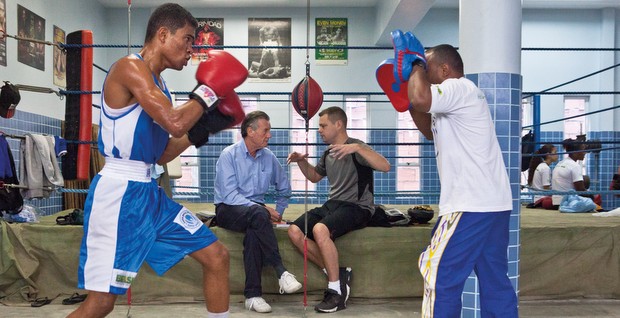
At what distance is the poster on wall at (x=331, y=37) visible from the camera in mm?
9562

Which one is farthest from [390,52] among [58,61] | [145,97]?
[145,97]

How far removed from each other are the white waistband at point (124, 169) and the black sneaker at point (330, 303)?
1.48 metres

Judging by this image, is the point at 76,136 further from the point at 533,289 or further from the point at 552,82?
the point at 552,82

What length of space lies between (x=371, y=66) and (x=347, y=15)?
3.13 ft

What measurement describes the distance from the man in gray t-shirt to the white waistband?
1.33 meters

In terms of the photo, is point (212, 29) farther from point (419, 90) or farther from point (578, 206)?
point (419, 90)

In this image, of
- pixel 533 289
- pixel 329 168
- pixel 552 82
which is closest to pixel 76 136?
pixel 329 168

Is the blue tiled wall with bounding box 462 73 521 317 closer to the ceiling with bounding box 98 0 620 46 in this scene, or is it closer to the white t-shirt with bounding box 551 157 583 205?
the white t-shirt with bounding box 551 157 583 205

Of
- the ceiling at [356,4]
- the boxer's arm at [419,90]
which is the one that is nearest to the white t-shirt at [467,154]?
the boxer's arm at [419,90]

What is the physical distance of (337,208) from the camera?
3254 mm

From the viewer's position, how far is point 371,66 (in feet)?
31.4

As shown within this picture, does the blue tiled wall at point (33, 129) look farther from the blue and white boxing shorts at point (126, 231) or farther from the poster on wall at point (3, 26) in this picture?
the blue and white boxing shorts at point (126, 231)

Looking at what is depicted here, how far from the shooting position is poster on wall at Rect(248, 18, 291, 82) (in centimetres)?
949

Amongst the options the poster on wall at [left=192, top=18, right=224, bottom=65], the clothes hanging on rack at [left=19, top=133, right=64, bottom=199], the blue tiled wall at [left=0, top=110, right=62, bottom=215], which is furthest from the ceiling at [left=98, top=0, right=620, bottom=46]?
the clothes hanging on rack at [left=19, top=133, right=64, bottom=199]
